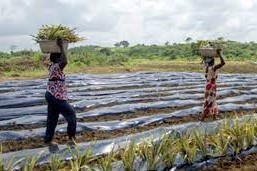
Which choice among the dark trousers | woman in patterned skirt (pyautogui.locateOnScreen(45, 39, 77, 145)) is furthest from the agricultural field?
woman in patterned skirt (pyautogui.locateOnScreen(45, 39, 77, 145))

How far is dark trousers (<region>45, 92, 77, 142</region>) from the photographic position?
294 inches

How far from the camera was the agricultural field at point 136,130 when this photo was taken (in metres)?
6.05

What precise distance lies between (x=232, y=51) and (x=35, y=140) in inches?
1421

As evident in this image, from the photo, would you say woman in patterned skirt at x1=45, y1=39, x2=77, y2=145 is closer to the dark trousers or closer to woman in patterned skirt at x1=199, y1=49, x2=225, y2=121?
the dark trousers

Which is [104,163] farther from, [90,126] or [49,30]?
[90,126]

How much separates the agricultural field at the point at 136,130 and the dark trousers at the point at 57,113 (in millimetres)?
232

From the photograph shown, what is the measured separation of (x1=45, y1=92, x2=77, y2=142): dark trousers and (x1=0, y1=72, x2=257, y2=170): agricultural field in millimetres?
232

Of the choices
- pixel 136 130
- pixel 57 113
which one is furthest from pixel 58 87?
pixel 136 130

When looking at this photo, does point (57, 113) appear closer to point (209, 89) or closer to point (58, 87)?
point (58, 87)

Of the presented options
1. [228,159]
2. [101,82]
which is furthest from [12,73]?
[228,159]

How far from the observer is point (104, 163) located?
556 cm

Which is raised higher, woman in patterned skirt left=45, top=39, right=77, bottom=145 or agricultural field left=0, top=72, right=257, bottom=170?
woman in patterned skirt left=45, top=39, right=77, bottom=145

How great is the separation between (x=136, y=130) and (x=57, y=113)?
2072 mm

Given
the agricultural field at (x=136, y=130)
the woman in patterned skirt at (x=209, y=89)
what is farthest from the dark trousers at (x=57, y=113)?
the woman in patterned skirt at (x=209, y=89)
